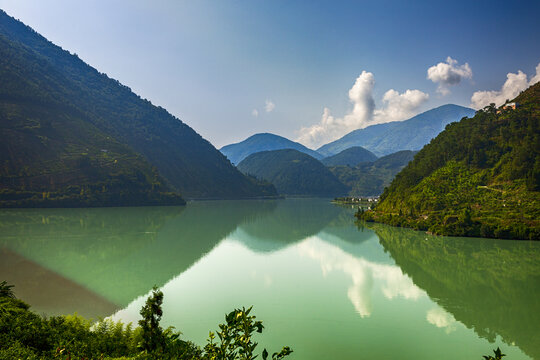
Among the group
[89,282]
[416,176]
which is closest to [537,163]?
[416,176]

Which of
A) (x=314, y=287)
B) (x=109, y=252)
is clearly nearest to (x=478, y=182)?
(x=314, y=287)

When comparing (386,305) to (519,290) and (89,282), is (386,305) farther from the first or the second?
(89,282)

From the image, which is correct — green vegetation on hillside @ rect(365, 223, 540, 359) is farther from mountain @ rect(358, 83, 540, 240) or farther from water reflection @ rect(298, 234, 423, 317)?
mountain @ rect(358, 83, 540, 240)

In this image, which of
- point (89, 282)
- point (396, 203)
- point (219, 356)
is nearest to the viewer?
point (219, 356)

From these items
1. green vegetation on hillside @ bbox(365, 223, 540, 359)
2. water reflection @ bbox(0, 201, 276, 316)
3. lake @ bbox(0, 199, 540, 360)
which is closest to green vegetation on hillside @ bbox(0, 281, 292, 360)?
lake @ bbox(0, 199, 540, 360)

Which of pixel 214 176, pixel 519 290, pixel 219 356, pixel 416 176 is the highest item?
pixel 214 176

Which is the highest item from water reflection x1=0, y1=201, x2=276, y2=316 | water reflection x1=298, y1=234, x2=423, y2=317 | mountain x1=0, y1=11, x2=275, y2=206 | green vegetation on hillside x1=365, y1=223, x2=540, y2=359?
mountain x1=0, y1=11, x2=275, y2=206

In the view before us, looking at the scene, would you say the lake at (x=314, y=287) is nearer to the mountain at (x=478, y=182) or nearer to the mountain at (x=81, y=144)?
the mountain at (x=478, y=182)

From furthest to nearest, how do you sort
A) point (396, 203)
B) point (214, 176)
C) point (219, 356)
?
point (214, 176) → point (396, 203) → point (219, 356)
